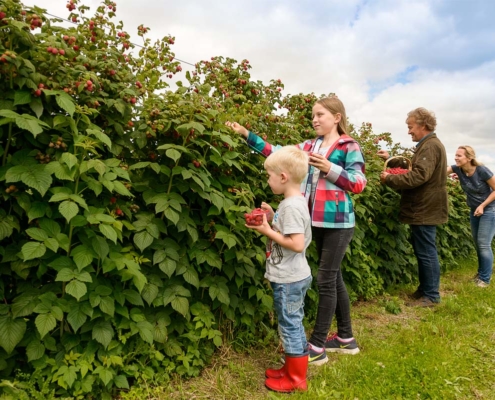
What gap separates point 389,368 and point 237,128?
2.14m

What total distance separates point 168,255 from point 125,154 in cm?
74

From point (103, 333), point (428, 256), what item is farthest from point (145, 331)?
point (428, 256)

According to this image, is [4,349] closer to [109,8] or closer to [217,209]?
[217,209]

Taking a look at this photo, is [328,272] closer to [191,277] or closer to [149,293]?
[191,277]

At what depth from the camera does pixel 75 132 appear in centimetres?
215

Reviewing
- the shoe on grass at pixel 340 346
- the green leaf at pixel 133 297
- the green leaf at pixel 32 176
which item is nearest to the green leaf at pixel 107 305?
the green leaf at pixel 133 297

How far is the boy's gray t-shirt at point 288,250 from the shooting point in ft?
8.06

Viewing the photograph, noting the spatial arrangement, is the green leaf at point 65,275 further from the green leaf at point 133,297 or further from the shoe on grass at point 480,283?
the shoe on grass at point 480,283

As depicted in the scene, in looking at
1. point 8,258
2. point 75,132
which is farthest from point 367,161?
point 8,258

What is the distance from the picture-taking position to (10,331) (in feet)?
6.79

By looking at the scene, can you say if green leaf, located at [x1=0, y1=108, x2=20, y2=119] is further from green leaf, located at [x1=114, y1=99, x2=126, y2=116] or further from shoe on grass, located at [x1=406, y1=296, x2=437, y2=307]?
shoe on grass, located at [x1=406, y1=296, x2=437, y2=307]

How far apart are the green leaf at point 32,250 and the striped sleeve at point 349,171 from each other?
1917 millimetres

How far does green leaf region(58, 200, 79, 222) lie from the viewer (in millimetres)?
1988

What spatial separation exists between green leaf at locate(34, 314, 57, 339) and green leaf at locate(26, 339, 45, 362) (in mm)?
183
